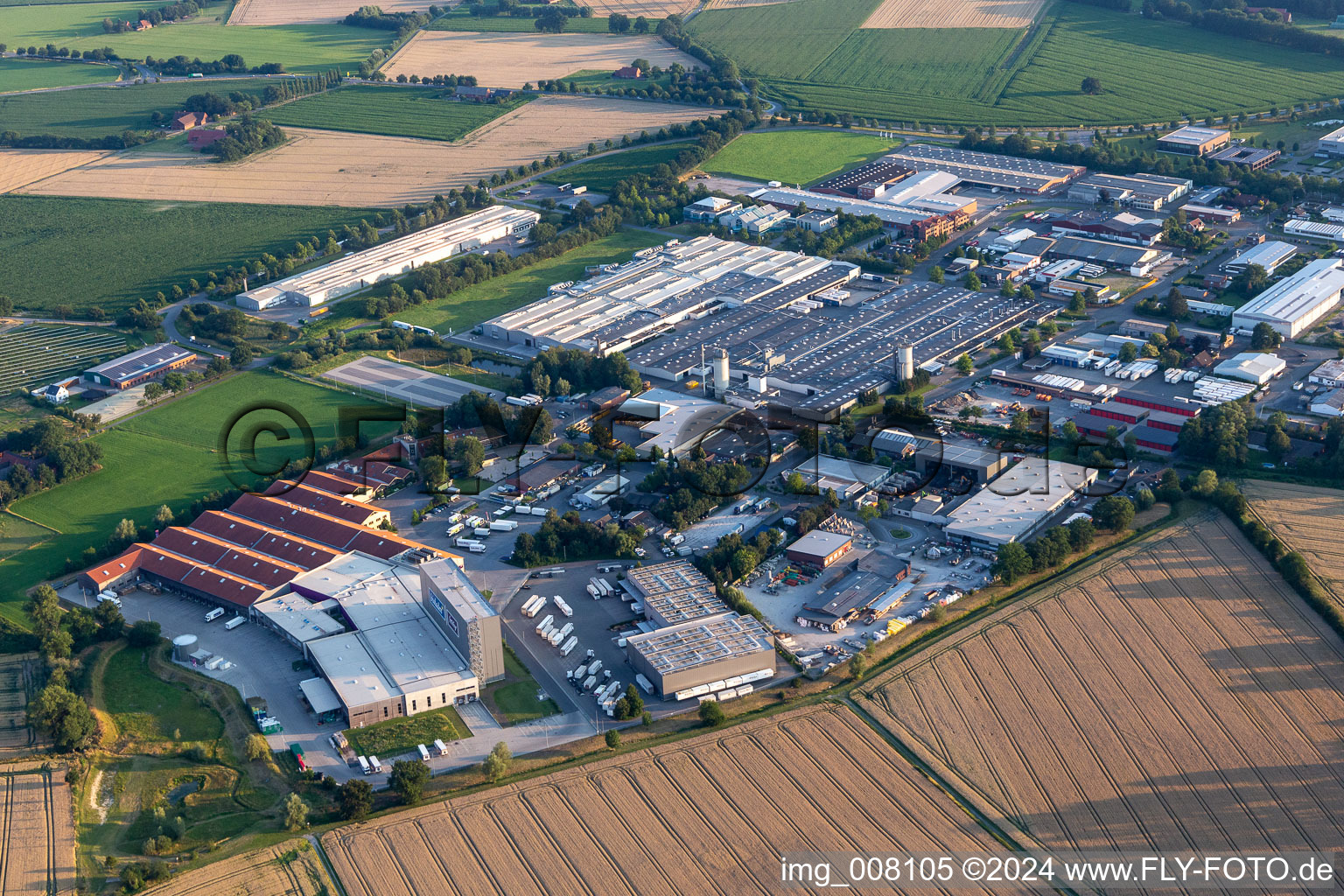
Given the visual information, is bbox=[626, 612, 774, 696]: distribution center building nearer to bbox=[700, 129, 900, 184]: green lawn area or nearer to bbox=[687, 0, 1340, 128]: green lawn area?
bbox=[700, 129, 900, 184]: green lawn area

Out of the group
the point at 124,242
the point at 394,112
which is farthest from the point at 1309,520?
the point at 394,112

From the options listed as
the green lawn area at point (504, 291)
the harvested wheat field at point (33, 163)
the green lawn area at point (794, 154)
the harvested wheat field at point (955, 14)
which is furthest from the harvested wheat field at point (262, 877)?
the harvested wheat field at point (955, 14)

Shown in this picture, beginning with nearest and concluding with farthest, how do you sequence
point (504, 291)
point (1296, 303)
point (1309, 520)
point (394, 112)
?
1. point (1309, 520)
2. point (1296, 303)
3. point (504, 291)
4. point (394, 112)

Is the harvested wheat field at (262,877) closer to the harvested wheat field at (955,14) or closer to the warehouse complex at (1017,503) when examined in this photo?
the warehouse complex at (1017,503)

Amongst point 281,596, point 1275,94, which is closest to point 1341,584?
point 281,596

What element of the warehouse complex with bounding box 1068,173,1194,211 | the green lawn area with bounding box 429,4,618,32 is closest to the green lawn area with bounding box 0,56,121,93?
the green lawn area with bounding box 429,4,618,32

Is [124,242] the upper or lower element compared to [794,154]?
lower

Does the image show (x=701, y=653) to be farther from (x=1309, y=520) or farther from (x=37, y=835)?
(x=1309, y=520)
